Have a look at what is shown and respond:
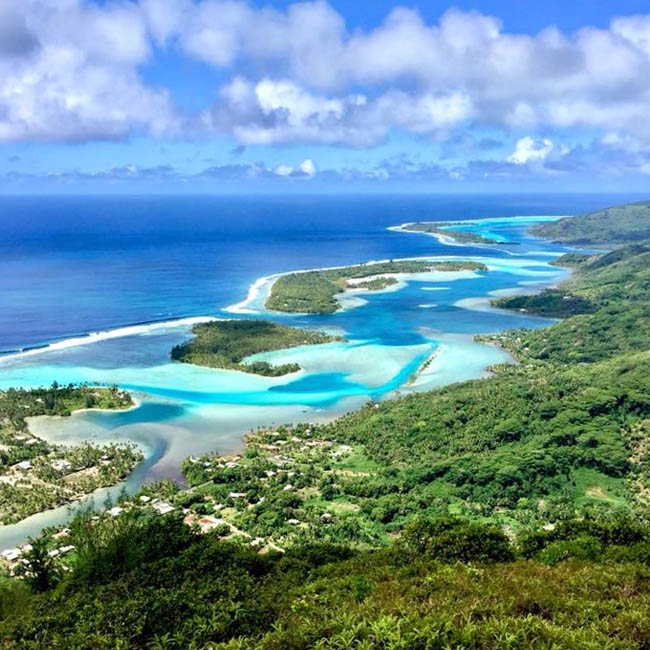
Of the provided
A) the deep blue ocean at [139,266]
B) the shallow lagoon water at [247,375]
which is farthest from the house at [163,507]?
the deep blue ocean at [139,266]

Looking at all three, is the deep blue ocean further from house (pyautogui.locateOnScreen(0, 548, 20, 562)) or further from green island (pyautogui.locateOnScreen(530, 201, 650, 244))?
house (pyautogui.locateOnScreen(0, 548, 20, 562))

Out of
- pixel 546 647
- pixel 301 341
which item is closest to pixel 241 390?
pixel 301 341

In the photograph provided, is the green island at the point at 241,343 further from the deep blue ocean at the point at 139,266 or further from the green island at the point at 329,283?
the green island at the point at 329,283

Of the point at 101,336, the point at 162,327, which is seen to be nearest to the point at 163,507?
the point at 101,336

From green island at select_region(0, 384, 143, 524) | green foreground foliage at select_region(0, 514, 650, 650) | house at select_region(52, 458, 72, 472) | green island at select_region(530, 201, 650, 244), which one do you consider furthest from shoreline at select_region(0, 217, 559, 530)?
green island at select_region(530, 201, 650, 244)

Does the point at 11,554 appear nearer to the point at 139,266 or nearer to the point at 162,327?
the point at 162,327

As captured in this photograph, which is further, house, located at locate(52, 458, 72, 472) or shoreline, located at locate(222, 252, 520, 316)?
shoreline, located at locate(222, 252, 520, 316)

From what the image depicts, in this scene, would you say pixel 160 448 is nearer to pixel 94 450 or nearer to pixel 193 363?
pixel 94 450
